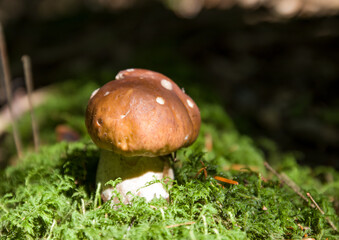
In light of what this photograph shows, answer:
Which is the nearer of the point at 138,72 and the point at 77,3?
the point at 138,72

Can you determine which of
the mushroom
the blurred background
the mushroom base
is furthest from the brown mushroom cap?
the blurred background

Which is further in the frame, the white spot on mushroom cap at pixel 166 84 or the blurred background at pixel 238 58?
the blurred background at pixel 238 58

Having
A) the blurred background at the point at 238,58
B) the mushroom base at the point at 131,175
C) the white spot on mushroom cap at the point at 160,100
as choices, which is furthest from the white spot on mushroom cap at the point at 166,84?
the blurred background at the point at 238,58

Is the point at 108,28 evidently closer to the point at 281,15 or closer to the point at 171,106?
the point at 281,15

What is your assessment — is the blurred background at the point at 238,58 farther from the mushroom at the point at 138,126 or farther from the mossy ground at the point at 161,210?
the mushroom at the point at 138,126

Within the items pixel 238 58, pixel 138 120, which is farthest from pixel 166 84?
pixel 238 58

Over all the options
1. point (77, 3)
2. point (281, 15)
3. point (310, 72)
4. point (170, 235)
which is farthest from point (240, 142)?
point (77, 3)

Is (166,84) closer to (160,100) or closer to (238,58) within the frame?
(160,100)
